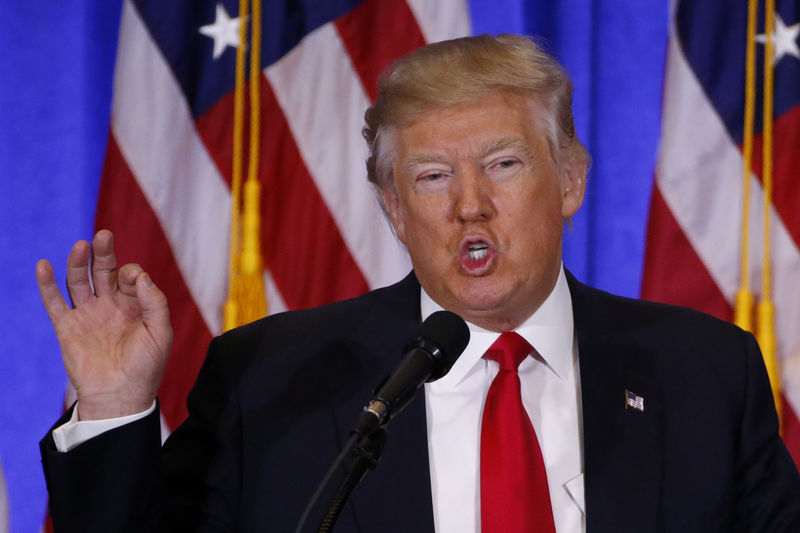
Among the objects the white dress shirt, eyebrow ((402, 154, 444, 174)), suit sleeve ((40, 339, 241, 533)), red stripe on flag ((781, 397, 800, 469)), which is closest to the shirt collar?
the white dress shirt

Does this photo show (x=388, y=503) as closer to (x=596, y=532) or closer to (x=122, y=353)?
(x=596, y=532)

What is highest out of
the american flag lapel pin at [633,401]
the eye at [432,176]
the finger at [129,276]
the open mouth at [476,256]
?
the eye at [432,176]

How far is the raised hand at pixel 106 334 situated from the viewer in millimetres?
1330

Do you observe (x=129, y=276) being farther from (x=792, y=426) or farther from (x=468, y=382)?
(x=792, y=426)

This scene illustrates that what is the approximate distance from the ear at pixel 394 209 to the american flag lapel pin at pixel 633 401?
1.48 ft

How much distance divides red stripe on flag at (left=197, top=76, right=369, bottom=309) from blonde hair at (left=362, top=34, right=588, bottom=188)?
0.83 meters

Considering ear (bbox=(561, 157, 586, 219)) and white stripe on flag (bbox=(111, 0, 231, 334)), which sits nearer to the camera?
ear (bbox=(561, 157, 586, 219))

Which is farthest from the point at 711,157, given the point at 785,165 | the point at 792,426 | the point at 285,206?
the point at 285,206

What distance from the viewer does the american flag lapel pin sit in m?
1.61

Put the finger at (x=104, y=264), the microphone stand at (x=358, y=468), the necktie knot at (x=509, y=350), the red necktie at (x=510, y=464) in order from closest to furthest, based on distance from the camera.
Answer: the microphone stand at (x=358, y=468) < the finger at (x=104, y=264) < the red necktie at (x=510, y=464) < the necktie knot at (x=509, y=350)

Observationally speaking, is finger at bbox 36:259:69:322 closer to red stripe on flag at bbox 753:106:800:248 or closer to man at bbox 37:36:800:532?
man at bbox 37:36:800:532

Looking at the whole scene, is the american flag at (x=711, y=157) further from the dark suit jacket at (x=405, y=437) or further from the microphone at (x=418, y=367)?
the microphone at (x=418, y=367)

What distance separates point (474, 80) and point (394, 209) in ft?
0.91

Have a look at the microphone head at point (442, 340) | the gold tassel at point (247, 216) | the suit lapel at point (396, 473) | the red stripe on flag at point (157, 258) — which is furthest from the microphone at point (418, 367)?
the red stripe on flag at point (157, 258)
